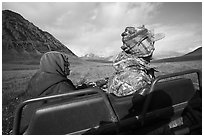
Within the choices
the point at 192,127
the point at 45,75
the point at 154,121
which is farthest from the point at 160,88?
the point at 45,75

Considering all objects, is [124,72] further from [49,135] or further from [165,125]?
[49,135]

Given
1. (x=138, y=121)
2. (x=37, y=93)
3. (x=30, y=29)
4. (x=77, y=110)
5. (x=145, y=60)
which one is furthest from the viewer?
(x=30, y=29)

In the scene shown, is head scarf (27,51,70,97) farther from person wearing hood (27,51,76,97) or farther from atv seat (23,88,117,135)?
atv seat (23,88,117,135)

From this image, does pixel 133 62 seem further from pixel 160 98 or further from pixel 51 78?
pixel 51 78

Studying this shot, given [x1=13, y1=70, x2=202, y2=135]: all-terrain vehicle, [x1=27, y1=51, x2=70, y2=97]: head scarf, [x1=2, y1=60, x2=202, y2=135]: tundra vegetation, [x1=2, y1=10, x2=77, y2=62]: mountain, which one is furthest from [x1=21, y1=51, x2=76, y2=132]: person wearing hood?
[x1=2, y1=10, x2=77, y2=62]: mountain

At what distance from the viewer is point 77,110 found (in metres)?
1.71

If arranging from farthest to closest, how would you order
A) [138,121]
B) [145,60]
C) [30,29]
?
1. [30,29]
2. [145,60]
3. [138,121]

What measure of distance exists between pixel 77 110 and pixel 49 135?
1.16ft

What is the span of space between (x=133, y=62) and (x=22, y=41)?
268 feet

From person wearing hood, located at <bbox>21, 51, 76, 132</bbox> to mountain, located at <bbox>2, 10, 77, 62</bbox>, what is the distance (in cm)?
5617

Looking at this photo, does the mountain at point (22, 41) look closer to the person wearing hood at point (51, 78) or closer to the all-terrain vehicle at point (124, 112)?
the person wearing hood at point (51, 78)

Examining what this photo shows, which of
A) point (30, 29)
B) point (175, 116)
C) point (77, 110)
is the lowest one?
point (175, 116)

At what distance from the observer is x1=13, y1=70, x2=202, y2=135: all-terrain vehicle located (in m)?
1.67

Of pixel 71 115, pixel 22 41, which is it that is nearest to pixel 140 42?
pixel 71 115
